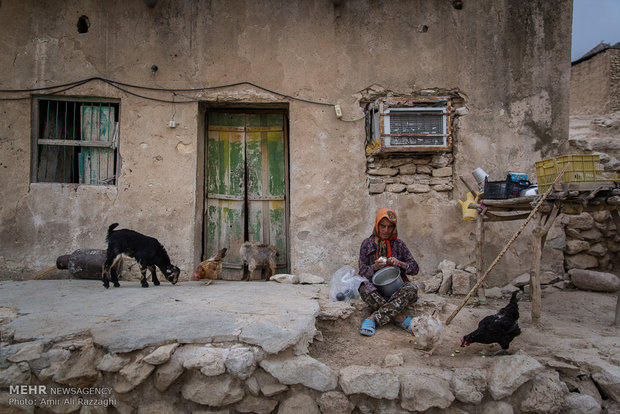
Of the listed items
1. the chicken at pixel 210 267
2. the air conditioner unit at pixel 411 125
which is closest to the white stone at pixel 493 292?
the air conditioner unit at pixel 411 125

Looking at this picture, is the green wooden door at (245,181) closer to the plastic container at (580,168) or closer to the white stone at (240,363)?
the white stone at (240,363)

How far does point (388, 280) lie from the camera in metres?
4.17

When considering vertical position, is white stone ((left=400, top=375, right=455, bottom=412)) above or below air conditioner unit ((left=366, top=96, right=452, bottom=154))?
below

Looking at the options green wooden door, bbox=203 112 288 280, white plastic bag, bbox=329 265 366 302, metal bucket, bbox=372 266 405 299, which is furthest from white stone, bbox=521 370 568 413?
green wooden door, bbox=203 112 288 280

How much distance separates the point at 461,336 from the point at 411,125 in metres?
3.05

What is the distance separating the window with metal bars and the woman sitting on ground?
156 inches

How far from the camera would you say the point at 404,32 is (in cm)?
620

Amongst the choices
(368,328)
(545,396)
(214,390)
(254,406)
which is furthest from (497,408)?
(214,390)

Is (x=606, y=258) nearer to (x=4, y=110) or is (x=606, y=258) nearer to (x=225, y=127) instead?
(x=225, y=127)

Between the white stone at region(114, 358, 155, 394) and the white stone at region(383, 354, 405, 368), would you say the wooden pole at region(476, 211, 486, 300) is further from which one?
the white stone at region(114, 358, 155, 394)

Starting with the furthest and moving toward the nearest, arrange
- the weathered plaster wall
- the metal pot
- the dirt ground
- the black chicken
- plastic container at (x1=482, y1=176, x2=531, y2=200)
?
the weathered plaster wall → plastic container at (x1=482, y1=176, x2=531, y2=200) → the metal pot → the dirt ground → the black chicken

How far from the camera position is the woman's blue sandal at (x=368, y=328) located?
3.97 m

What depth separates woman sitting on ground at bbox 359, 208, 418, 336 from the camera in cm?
410

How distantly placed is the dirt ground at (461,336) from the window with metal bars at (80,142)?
4135 mm
